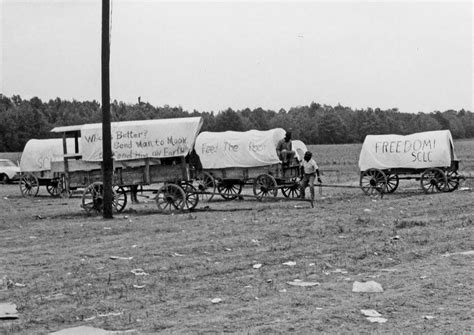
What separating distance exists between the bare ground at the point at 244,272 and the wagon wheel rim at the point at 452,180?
6.73 metres

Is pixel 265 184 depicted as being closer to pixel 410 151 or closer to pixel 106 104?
pixel 410 151

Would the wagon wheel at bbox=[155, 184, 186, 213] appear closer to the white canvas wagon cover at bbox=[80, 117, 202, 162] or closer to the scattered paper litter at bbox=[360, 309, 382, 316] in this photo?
the white canvas wagon cover at bbox=[80, 117, 202, 162]

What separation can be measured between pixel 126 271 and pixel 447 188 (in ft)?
54.6

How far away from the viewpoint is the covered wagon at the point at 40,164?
29.9m

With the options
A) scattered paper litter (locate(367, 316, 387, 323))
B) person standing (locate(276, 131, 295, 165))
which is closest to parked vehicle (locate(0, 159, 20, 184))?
person standing (locate(276, 131, 295, 165))

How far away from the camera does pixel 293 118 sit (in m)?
110

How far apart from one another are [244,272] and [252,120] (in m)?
97.3

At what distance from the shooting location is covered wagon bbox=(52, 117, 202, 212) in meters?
19.5

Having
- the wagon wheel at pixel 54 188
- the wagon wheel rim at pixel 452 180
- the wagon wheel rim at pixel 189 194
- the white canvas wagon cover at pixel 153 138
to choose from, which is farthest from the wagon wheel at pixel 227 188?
the wagon wheel at pixel 54 188

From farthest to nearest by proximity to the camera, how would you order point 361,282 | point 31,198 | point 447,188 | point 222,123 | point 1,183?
point 222,123 < point 1,183 < point 31,198 < point 447,188 < point 361,282

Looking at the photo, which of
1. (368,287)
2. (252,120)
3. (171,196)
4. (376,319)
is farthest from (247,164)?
(252,120)

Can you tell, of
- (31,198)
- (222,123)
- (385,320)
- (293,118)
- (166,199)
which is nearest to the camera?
(385,320)

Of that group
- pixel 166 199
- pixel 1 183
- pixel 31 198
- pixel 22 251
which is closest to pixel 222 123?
pixel 1 183

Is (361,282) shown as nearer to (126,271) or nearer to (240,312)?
(240,312)
